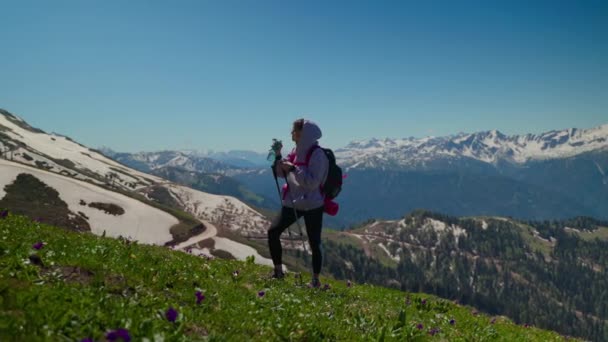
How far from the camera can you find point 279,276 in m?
12.8

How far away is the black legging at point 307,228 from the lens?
12.2 meters

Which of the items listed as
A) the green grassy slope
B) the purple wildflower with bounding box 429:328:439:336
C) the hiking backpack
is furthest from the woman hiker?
the purple wildflower with bounding box 429:328:439:336

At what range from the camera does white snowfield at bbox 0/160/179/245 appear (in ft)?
400

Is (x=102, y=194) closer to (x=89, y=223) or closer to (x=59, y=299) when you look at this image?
(x=89, y=223)

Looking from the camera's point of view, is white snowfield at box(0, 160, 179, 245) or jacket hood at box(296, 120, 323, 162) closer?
jacket hood at box(296, 120, 323, 162)

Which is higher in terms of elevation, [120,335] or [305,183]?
[305,183]

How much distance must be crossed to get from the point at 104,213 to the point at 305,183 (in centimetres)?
13185

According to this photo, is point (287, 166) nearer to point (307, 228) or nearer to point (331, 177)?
point (331, 177)

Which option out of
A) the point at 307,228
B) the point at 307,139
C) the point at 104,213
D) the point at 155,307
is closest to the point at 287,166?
the point at 307,139

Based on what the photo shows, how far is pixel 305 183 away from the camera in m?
11.7

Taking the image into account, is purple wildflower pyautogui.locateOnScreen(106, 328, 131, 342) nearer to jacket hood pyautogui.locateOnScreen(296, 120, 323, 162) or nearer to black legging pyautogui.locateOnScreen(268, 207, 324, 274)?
black legging pyautogui.locateOnScreen(268, 207, 324, 274)

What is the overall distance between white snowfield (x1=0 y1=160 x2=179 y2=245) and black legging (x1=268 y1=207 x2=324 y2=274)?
11528cm

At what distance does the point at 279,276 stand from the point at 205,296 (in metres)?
5.64

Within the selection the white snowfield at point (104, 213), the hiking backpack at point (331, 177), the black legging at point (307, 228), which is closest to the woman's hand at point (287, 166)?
the hiking backpack at point (331, 177)
